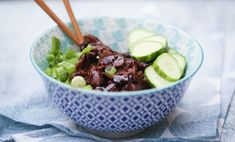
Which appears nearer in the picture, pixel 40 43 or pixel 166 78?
pixel 166 78

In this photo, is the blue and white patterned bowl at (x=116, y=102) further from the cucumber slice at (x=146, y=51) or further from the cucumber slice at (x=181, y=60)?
the cucumber slice at (x=146, y=51)

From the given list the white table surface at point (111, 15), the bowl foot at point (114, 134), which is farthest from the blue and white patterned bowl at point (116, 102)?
the white table surface at point (111, 15)

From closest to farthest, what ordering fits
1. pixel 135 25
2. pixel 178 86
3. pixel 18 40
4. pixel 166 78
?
pixel 178 86 → pixel 166 78 → pixel 135 25 → pixel 18 40

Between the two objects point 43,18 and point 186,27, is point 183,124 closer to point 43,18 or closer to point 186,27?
point 186,27

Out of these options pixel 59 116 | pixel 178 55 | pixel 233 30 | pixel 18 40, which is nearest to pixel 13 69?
pixel 18 40

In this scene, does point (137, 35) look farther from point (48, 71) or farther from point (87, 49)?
point (48, 71)

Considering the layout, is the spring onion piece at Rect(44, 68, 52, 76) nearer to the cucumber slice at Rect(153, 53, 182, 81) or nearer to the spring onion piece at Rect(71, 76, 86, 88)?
the spring onion piece at Rect(71, 76, 86, 88)
